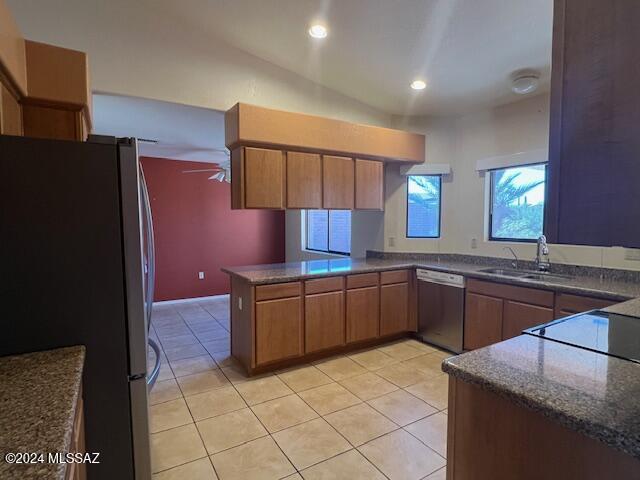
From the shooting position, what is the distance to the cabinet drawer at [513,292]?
2.75 metres

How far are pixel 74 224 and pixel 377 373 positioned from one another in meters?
2.64

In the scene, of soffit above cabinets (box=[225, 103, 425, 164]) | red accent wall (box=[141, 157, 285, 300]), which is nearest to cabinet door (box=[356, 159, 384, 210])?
soffit above cabinets (box=[225, 103, 425, 164])

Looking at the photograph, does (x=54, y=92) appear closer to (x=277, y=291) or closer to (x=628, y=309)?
(x=277, y=291)

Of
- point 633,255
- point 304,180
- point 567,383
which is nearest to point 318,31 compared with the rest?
point 304,180

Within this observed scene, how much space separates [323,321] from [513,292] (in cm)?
170

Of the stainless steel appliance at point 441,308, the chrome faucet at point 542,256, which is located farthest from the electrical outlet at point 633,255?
the stainless steel appliance at point 441,308

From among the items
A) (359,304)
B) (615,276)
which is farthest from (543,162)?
(359,304)

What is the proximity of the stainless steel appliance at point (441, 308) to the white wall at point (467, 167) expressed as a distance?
0.67 m

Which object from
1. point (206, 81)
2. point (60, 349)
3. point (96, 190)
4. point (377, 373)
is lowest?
point (377, 373)

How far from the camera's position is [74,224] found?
1318mm

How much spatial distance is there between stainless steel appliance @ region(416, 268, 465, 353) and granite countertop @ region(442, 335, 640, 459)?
220 centimetres

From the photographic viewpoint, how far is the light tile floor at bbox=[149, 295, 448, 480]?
1.95 metres

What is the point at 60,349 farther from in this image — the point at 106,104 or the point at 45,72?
the point at 106,104

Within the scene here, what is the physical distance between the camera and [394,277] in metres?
3.77
